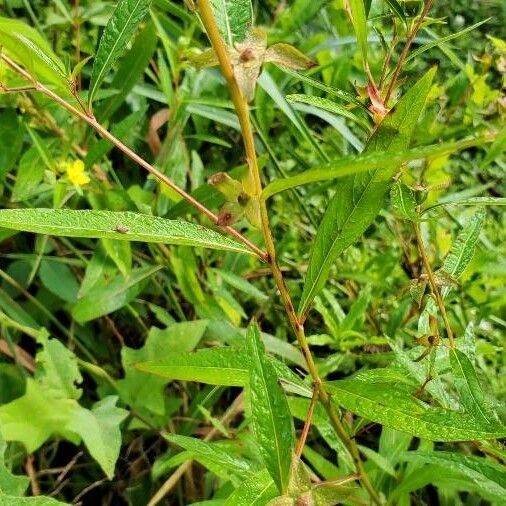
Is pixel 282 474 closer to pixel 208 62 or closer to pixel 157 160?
pixel 208 62

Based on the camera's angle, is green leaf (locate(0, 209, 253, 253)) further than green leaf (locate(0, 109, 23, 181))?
No

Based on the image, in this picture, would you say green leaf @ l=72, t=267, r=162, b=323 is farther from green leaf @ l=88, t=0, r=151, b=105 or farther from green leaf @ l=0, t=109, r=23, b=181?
green leaf @ l=88, t=0, r=151, b=105

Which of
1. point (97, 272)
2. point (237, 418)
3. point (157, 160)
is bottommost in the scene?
point (237, 418)

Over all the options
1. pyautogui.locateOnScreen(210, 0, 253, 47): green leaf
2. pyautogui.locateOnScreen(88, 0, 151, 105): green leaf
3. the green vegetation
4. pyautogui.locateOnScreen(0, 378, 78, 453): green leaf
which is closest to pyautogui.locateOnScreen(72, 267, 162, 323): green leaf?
the green vegetation

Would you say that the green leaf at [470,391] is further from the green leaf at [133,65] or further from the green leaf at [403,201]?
the green leaf at [133,65]

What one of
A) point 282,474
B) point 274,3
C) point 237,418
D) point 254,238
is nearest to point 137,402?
point 237,418
